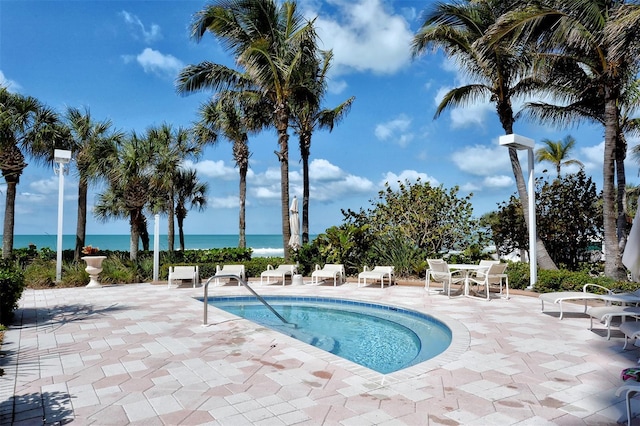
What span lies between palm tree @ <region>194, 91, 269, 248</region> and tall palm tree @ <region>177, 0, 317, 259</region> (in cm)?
432

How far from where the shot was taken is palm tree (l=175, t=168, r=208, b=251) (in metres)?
25.8

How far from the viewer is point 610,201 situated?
978 centimetres

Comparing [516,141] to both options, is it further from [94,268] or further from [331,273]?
[94,268]

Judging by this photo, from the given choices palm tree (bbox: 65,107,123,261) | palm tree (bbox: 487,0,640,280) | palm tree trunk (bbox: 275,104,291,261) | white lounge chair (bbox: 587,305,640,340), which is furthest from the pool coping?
→ palm tree (bbox: 65,107,123,261)

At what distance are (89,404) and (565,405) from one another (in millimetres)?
4131

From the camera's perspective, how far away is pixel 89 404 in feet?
11.8

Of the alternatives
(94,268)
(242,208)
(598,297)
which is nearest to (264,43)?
(94,268)

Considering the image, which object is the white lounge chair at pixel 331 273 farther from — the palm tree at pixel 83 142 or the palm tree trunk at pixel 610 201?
the palm tree at pixel 83 142

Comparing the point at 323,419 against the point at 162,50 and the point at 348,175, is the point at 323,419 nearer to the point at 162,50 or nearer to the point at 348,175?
the point at 162,50

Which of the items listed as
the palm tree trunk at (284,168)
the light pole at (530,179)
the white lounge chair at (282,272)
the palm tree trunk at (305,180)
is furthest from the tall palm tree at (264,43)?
the light pole at (530,179)

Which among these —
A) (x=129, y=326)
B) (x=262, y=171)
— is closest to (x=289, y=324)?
(x=129, y=326)

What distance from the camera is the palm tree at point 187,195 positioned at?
25.8 metres

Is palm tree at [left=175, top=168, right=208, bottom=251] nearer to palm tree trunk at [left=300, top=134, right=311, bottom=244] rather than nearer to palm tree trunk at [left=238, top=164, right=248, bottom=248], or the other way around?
palm tree trunk at [left=238, top=164, right=248, bottom=248]

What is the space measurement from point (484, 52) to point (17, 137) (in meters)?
16.6
